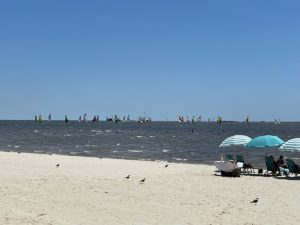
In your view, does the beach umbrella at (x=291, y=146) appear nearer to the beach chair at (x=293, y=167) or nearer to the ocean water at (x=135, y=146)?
the beach chair at (x=293, y=167)

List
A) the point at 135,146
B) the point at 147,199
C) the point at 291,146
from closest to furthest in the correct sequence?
1. the point at 147,199
2. the point at 291,146
3. the point at 135,146

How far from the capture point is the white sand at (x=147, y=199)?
10578 millimetres

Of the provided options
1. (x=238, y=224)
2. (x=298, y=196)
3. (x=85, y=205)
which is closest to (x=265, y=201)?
(x=298, y=196)

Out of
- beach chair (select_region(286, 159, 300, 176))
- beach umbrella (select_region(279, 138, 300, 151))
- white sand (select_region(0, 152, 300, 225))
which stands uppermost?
beach umbrella (select_region(279, 138, 300, 151))

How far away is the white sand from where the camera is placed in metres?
10.6

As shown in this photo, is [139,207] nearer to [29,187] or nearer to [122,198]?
[122,198]

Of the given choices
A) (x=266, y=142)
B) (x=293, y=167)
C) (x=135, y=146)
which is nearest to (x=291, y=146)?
(x=293, y=167)

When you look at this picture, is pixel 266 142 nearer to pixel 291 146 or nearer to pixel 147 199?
pixel 291 146

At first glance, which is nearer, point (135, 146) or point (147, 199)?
point (147, 199)

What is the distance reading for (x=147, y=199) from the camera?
42.9 feet

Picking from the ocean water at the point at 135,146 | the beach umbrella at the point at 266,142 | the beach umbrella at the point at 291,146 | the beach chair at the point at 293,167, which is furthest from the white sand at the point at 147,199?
the ocean water at the point at 135,146

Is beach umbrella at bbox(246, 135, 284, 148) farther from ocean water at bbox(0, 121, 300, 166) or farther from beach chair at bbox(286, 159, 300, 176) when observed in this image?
ocean water at bbox(0, 121, 300, 166)

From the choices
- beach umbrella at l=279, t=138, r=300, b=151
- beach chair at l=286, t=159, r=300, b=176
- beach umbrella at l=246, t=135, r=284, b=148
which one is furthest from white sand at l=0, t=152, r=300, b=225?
beach umbrella at l=246, t=135, r=284, b=148

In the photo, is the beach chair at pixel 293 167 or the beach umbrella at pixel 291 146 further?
the beach chair at pixel 293 167
